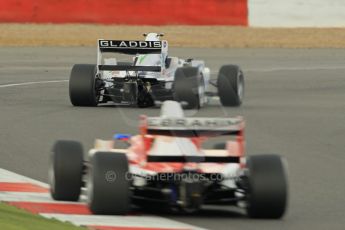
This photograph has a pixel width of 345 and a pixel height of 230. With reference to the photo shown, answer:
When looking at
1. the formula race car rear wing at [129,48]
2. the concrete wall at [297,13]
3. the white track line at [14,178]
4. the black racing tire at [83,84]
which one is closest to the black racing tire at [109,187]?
the white track line at [14,178]

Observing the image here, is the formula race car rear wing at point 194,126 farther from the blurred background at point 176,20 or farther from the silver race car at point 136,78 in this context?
the blurred background at point 176,20

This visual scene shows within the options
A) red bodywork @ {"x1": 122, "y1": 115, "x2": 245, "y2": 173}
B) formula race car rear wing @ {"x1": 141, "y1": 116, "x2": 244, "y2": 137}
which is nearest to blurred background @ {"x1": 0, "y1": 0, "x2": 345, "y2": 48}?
red bodywork @ {"x1": 122, "y1": 115, "x2": 245, "y2": 173}

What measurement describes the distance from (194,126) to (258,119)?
9408mm

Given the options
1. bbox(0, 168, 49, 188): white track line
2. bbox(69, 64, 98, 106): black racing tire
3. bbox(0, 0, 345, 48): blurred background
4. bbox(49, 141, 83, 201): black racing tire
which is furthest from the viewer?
bbox(0, 0, 345, 48): blurred background

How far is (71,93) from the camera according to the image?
2083 centimetres

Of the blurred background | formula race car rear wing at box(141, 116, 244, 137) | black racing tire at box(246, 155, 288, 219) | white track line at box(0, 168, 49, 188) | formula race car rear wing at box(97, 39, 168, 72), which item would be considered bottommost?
white track line at box(0, 168, 49, 188)

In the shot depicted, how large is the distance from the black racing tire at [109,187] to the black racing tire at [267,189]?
959mm

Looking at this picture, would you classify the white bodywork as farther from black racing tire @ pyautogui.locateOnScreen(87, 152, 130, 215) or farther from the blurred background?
the blurred background

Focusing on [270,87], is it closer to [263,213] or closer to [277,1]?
[277,1]

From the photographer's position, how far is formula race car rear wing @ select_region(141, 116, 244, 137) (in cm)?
1002

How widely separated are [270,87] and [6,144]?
→ 38.7 feet

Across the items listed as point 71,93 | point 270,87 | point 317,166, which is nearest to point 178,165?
point 317,166

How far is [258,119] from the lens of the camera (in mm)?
19344

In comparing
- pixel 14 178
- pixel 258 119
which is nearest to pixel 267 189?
pixel 14 178
